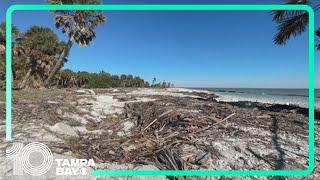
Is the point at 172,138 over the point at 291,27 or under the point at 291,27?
under

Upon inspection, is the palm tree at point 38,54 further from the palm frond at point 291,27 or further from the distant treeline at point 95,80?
the palm frond at point 291,27

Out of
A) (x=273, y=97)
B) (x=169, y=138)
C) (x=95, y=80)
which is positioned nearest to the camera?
Result: (x=169, y=138)

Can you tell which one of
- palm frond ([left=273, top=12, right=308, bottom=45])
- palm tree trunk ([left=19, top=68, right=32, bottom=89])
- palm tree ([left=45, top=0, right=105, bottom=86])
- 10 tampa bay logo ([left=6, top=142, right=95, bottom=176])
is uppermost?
palm tree ([left=45, top=0, right=105, bottom=86])

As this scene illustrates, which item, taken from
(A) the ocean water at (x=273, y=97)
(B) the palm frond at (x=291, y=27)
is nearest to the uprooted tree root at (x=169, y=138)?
(B) the palm frond at (x=291, y=27)

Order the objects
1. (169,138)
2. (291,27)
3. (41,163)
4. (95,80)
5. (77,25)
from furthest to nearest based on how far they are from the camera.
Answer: (95,80)
(77,25)
(291,27)
(169,138)
(41,163)

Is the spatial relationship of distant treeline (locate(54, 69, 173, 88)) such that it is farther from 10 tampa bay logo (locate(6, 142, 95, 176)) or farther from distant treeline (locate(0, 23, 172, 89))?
Result: 10 tampa bay logo (locate(6, 142, 95, 176))

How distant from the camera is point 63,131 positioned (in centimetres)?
588

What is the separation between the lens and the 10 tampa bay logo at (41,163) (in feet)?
Answer: 12.9

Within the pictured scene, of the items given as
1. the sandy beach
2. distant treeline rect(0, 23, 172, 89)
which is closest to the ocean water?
the sandy beach

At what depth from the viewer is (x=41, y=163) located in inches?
162

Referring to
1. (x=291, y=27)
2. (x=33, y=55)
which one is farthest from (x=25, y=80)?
(x=291, y=27)

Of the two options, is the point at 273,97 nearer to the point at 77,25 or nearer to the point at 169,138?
the point at 77,25

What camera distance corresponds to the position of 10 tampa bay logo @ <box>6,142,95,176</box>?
3.93 metres

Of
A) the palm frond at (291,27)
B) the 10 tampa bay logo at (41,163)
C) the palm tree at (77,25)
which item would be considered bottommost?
the 10 tampa bay logo at (41,163)
